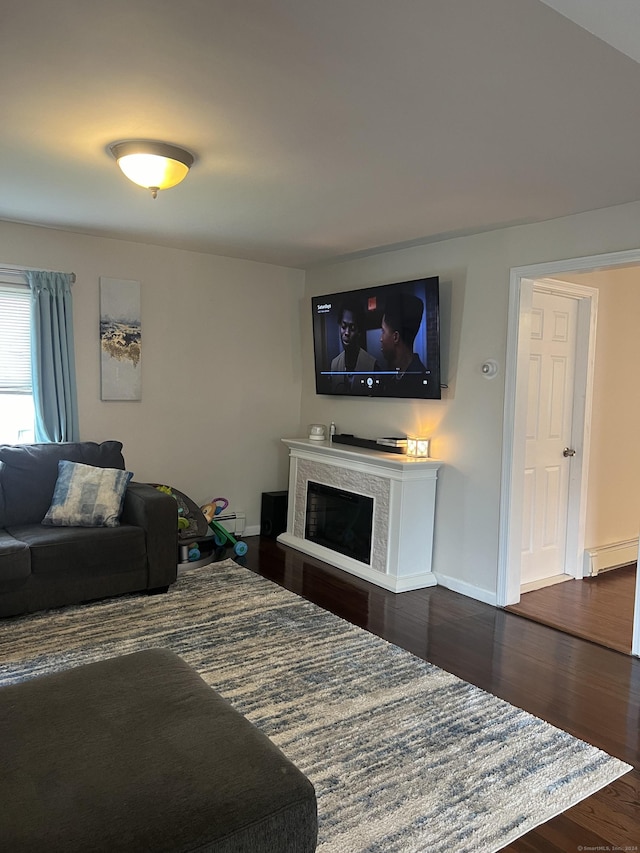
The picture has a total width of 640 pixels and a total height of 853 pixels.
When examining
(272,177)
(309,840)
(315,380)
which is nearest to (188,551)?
(315,380)

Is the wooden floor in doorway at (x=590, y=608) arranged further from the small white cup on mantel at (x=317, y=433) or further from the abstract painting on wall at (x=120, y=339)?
the abstract painting on wall at (x=120, y=339)

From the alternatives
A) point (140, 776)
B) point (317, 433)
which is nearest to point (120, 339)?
point (317, 433)

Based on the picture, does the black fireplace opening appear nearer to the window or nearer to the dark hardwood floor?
the dark hardwood floor

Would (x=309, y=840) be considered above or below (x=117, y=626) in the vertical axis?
above

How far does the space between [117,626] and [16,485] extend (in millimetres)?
1237

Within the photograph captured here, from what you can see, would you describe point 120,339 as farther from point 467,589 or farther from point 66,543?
point 467,589

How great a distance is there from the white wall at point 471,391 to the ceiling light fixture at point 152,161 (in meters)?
2.11

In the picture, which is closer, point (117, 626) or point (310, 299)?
point (117, 626)

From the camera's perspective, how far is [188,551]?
4652mm

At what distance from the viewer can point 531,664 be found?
3.23 metres

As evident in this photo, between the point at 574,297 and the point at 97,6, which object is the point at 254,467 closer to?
the point at 574,297

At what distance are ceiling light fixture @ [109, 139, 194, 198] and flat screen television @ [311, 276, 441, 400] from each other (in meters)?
1.99

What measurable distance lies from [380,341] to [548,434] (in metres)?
1.39

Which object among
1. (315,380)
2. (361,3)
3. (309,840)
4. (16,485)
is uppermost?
(361,3)
